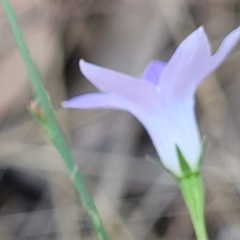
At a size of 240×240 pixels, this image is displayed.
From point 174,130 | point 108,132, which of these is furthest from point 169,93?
point 108,132

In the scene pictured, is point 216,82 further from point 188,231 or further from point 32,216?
point 32,216

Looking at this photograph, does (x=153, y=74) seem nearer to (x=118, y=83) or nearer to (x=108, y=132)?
(x=118, y=83)

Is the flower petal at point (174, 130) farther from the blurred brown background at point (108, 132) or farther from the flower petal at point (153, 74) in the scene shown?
the blurred brown background at point (108, 132)

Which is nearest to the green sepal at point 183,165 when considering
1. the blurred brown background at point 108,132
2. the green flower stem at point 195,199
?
A: the green flower stem at point 195,199

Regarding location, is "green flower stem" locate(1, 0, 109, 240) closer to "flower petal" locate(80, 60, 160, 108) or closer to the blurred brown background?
"flower petal" locate(80, 60, 160, 108)

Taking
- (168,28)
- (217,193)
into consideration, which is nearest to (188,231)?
(217,193)

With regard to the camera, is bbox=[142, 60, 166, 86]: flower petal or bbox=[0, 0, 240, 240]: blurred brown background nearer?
bbox=[142, 60, 166, 86]: flower petal

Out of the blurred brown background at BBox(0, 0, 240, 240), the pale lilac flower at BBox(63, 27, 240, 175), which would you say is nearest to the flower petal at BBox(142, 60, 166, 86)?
the pale lilac flower at BBox(63, 27, 240, 175)
